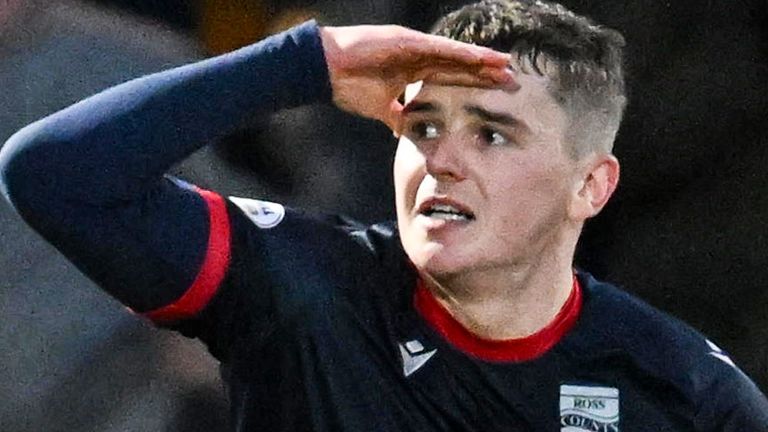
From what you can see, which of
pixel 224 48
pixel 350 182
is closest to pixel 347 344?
pixel 350 182

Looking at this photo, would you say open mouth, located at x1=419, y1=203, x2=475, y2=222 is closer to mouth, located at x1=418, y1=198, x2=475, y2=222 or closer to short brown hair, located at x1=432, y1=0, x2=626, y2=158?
mouth, located at x1=418, y1=198, x2=475, y2=222

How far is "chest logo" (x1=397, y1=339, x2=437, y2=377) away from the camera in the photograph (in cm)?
→ 133

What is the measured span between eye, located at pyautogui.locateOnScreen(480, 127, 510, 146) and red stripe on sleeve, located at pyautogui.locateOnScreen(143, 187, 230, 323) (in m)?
0.24

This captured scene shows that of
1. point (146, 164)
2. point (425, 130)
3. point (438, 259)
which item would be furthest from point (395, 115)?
point (146, 164)

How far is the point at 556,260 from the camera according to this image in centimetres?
138

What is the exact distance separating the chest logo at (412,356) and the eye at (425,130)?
20cm

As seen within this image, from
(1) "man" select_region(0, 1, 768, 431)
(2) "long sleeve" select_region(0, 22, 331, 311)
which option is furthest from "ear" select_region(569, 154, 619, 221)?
(2) "long sleeve" select_region(0, 22, 331, 311)

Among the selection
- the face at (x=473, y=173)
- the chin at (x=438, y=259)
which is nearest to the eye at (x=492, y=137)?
the face at (x=473, y=173)

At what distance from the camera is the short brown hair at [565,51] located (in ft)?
4.28

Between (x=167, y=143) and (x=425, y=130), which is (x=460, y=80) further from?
(x=167, y=143)

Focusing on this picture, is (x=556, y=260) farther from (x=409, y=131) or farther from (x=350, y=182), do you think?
(x=350, y=182)

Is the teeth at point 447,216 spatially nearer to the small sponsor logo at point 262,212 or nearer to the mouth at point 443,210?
the mouth at point 443,210

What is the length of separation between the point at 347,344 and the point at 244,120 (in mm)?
232

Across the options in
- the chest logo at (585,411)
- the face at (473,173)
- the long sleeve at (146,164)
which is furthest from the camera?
the chest logo at (585,411)
